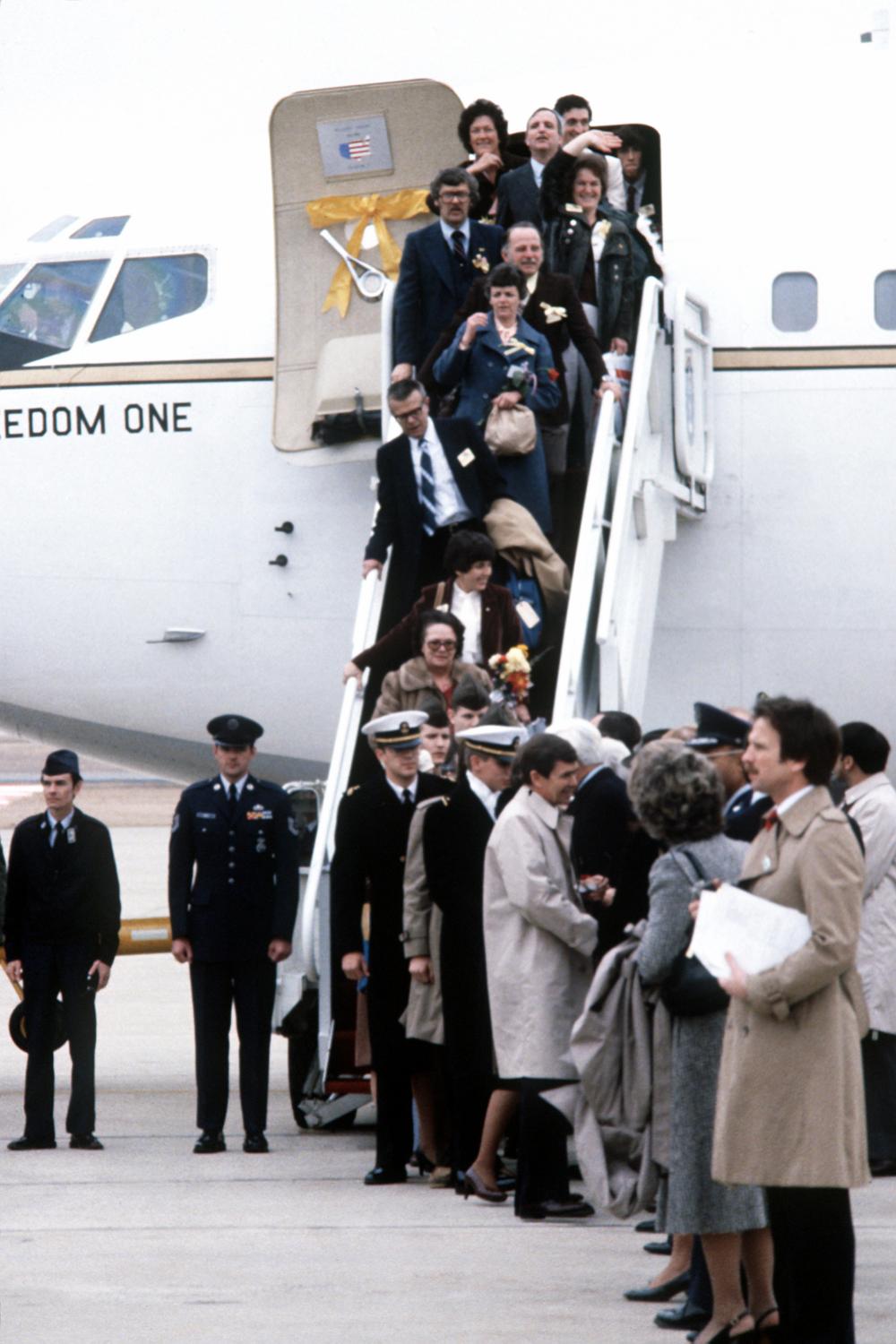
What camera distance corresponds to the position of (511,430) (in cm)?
975

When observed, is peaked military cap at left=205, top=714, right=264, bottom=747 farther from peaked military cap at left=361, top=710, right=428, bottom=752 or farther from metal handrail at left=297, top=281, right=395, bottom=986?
peaked military cap at left=361, top=710, right=428, bottom=752

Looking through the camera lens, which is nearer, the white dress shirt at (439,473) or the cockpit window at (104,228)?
the white dress shirt at (439,473)

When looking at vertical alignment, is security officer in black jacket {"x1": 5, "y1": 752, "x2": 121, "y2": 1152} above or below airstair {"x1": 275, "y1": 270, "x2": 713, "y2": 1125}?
below

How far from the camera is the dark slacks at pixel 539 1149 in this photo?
7.44 metres

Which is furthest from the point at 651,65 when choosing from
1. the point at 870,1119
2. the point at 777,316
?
the point at 870,1119

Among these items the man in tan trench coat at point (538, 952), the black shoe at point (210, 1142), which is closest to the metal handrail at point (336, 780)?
the black shoe at point (210, 1142)

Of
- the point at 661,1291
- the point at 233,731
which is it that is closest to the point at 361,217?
the point at 233,731

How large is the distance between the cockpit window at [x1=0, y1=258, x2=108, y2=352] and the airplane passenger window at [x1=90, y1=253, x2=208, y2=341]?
15 cm

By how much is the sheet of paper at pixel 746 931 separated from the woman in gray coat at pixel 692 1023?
0.47 metres

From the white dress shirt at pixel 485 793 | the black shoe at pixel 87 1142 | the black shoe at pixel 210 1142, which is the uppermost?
the white dress shirt at pixel 485 793

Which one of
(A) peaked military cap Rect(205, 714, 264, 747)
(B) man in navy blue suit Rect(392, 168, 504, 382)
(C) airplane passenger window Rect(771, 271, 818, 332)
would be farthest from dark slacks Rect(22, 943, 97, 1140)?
(C) airplane passenger window Rect(771, 271, 818, 332)

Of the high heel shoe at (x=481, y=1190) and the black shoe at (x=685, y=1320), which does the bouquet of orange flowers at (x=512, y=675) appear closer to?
the high heel shoe at (x=481, y=1190)

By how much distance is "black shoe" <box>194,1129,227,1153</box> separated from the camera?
885cm

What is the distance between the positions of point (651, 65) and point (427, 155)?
4.79ft
